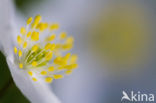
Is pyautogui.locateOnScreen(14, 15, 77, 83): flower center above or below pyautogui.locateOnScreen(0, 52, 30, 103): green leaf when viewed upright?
above

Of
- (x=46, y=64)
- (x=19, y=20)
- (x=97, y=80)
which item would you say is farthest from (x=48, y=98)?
(x=97, y=80)

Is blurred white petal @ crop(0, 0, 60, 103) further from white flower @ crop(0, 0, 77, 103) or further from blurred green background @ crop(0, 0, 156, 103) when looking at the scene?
blurred green background @ crop(0, 0, 156, 103)

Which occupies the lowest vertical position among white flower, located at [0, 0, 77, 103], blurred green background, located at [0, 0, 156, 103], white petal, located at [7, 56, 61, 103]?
white petal, located at [7, 56, 61, 103]

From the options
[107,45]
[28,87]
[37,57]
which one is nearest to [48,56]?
[37,57]

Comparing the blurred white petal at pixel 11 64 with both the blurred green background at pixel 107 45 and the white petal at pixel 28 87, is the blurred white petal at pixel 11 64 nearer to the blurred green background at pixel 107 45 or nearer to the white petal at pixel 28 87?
the white petal at pixel 28 87

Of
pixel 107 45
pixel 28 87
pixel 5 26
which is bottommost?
pixel 28 87

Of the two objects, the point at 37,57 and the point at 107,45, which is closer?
the point at 37,57

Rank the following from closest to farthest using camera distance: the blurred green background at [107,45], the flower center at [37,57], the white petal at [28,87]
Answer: the white petal at [28,87] < the flower center at [37,57] < the blurred green background at [107,45]

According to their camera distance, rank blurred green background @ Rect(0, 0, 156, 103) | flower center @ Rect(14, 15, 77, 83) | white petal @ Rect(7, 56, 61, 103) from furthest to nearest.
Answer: blurred green background @ Rect(0, 0, 156, 103) → flower center @ Rect(14, 15, 77, 83) → white petal @ Rect(7, 56, 61, 103)

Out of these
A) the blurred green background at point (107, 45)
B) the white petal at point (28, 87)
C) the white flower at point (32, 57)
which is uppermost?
the blurred green background at point (107, 45)

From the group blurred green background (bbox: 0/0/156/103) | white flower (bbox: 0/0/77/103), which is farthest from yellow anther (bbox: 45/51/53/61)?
blurred green background (bbox: 0/0/156/103)

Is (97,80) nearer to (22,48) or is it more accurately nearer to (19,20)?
(19,20)

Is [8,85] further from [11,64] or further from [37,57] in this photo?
[37,57]

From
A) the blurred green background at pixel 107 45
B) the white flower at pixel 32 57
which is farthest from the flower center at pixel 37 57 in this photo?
the blurred green background at pixel 107 45
